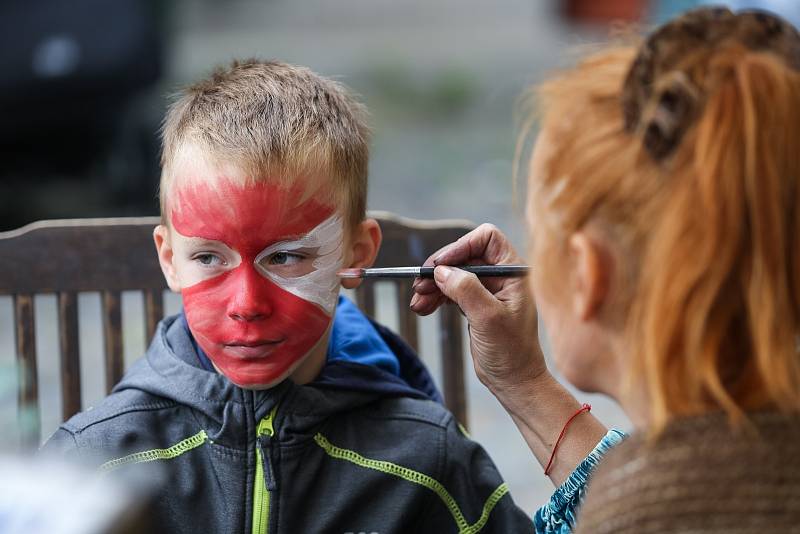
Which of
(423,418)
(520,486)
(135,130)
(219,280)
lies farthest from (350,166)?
(135,130)

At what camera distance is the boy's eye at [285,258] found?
1.58 meters

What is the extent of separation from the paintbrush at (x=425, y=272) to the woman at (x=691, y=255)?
0.40 m

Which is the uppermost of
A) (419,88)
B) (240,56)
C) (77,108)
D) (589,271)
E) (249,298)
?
(589,271)

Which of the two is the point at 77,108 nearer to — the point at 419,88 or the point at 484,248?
the point at 419,88

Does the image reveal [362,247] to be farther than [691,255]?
Yes

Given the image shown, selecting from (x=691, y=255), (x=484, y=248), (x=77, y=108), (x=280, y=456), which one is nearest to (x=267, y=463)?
(x=280, y=456)

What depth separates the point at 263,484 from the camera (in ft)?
5.24

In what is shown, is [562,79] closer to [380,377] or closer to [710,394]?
[710,394]

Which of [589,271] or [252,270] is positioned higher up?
[589,271]

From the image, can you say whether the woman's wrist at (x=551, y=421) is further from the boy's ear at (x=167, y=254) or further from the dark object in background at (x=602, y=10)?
the dark object in background at (x=602, y=10)

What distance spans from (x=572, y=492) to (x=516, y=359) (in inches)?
8.5

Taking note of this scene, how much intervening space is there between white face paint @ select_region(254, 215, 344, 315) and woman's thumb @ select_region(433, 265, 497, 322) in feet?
0.60

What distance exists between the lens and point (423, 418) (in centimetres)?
170

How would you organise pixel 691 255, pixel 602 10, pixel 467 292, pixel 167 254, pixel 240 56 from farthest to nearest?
pixel 602 10 < pixel 240 56 < pixel 167 254 < pixel 467 292 < pixel 691 255
